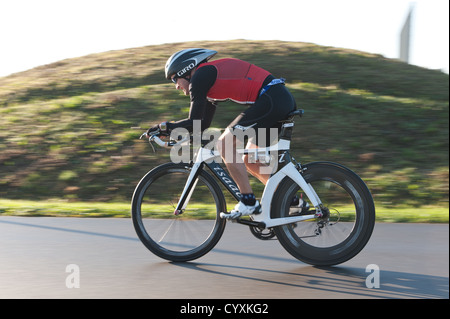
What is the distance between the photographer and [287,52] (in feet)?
65.5

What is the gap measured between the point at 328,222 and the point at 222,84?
144 cm

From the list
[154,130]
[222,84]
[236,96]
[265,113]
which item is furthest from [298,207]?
[154,130]

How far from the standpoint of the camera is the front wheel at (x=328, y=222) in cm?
508

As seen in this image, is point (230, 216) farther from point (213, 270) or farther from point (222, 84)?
point (222, 84)

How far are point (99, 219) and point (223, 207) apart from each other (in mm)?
2748

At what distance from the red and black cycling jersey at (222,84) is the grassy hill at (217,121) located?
4.99m

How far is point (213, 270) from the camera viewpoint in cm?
509

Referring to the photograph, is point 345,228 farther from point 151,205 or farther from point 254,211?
point 151,205

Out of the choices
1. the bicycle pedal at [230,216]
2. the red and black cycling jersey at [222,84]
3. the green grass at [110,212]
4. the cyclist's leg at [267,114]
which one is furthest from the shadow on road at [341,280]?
the green grass at [110,212]

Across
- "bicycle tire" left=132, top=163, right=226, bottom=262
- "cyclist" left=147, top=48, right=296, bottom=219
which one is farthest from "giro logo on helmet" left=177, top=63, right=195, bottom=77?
"bicycle tire" left=132, top=163, right=226, bottom=262

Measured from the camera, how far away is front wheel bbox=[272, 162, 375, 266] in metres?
5.08

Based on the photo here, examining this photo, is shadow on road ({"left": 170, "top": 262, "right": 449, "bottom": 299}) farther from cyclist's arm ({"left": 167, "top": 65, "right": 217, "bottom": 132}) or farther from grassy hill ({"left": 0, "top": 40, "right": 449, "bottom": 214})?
grassy hill ({"left": 0, "top": 40, "right": 449, "bottom": 214})

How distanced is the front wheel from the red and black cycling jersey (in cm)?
81

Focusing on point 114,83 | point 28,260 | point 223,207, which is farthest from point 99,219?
point 114,83
